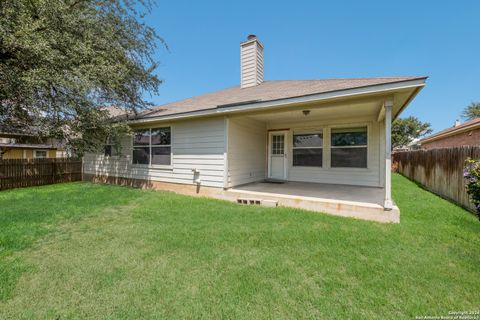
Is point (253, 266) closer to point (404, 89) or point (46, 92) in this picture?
point (404, 89)

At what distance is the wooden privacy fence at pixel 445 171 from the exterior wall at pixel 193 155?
20.2ft

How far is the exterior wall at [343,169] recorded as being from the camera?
22.3 ft

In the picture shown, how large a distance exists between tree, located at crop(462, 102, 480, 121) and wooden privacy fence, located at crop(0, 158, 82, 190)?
4268 centimetres

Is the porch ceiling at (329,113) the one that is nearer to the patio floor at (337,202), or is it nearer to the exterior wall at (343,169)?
the exterior wall at (343,169)

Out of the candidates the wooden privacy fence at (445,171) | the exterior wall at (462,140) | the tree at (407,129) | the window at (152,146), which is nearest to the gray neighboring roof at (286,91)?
the window at (152,146)

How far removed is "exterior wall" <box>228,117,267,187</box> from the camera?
258 inches

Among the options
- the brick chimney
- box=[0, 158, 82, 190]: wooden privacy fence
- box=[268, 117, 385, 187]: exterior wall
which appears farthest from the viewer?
the brick chimney

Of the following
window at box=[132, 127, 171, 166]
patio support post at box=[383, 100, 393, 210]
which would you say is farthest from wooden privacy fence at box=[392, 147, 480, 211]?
window at box=[132, 127, 171, 166]

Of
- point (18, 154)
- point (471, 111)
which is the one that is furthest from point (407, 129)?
point (18, 154)

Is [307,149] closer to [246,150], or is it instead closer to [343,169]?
[343,169]

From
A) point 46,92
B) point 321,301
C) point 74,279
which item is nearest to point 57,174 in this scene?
point 46,92

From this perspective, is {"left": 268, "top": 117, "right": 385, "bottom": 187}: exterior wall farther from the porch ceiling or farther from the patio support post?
the patio support post

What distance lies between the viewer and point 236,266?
2.61 metres

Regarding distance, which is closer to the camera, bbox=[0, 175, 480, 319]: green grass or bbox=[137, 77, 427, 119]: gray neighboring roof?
bbox=[0, 175, 480, 319]: green grass
